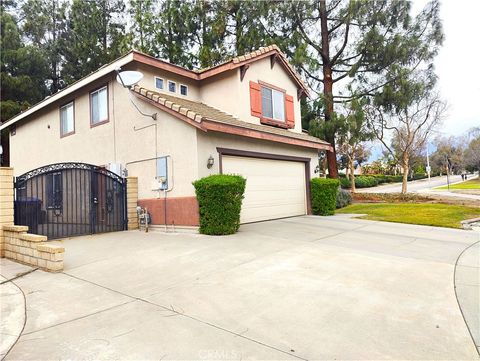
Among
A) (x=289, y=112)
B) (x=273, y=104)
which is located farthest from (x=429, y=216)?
(x=273, y=104)

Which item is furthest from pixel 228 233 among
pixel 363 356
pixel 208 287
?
pixel 363 356

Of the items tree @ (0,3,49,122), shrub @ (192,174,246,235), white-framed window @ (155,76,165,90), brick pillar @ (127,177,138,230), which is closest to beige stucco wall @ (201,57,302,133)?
white-framed window @ (155,76,165,90)

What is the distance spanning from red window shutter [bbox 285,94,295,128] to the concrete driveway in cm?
778

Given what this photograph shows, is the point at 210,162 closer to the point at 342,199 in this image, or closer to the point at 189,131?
the point at 189,131

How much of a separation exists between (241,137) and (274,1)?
1320 centimetres

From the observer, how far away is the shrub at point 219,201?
26.9ft

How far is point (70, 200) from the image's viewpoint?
1012cm

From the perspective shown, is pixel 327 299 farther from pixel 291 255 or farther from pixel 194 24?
pixel 194 24

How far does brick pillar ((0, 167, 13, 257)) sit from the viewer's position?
704 centimetres

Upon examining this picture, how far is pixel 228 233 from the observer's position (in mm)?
8445

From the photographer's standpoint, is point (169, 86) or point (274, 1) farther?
point (274, 1)

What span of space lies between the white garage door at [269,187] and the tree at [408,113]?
353 inches

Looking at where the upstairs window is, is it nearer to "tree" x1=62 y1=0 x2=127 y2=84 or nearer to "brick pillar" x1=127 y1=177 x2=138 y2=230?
"brick pillar" x1=127 y1=177 x2=138 y2=230

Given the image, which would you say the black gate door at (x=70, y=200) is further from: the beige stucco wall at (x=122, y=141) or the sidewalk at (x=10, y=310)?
the sidewalk at (x=10, y=310)
